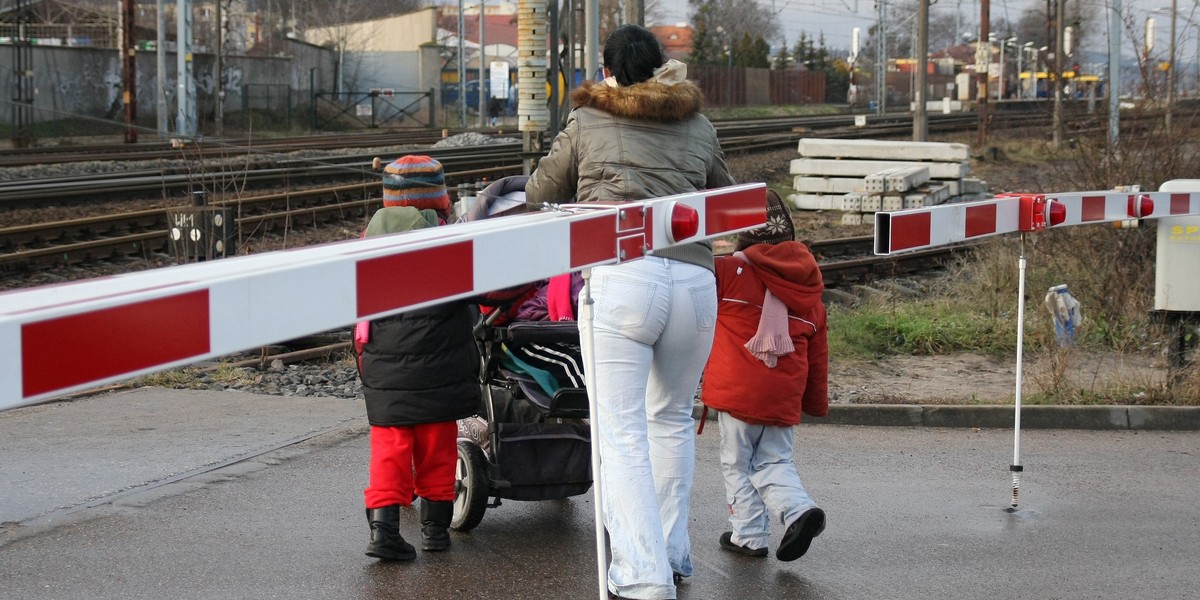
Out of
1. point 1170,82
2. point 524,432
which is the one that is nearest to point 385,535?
point 524,432

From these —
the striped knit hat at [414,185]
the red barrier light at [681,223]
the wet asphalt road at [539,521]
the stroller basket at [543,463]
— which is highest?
the striped knit hat at [414,185]

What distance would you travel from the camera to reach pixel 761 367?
5262 mm

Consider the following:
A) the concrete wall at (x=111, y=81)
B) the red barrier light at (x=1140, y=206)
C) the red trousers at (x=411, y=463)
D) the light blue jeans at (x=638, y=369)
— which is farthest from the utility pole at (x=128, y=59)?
the light blue jeans at (x=638, y=369)

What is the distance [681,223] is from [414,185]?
61.8 inches

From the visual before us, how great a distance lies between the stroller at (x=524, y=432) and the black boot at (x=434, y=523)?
21 cm

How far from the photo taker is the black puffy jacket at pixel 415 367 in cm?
498

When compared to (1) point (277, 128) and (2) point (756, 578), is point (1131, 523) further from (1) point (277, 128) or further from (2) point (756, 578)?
(1) point (277, 128)

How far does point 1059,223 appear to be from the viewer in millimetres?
6395

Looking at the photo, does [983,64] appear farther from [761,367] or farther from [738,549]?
[738,549]

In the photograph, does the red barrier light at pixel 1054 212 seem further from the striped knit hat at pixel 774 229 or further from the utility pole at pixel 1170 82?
the utility pole at pixel 1170 82

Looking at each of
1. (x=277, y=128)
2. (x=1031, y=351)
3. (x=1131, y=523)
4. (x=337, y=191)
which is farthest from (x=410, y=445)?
(x=277, y=128)

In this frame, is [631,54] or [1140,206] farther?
[1140,206]

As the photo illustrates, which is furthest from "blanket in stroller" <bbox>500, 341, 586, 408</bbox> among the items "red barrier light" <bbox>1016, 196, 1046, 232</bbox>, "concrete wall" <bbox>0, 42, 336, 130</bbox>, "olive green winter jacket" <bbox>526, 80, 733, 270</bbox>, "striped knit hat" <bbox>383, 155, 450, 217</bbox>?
"concrete wall" <bbox>0, 42, 336, 130</bbox>

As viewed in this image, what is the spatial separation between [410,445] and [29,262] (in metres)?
10.9
